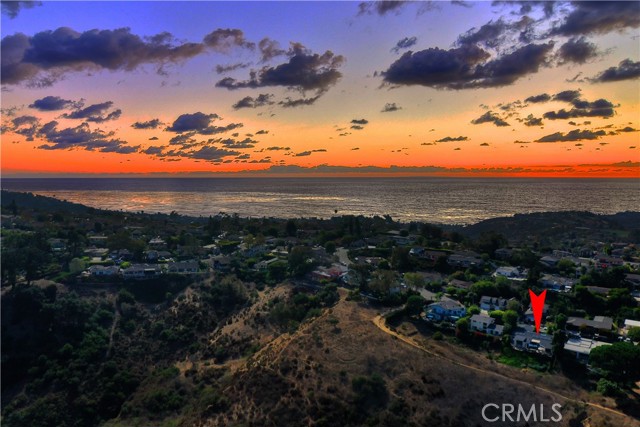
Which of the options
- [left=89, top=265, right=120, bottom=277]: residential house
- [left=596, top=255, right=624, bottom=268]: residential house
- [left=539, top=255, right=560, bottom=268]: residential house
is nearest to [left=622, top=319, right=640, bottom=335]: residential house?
[left=539, top=255, right=560, bottom=268]: residential house

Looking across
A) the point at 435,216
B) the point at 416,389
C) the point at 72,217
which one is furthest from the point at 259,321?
the point at 435,216

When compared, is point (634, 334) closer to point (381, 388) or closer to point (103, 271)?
point (381, 388)

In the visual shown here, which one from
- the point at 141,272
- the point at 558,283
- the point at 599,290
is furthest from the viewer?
the point at 141,272

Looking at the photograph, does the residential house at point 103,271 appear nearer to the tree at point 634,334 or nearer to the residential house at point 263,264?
the residential house at point 263,264

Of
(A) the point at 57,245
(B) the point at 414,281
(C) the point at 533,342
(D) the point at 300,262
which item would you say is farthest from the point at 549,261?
(A) the point at 57,245

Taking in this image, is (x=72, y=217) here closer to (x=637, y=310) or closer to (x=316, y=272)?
(x=316, y=272)

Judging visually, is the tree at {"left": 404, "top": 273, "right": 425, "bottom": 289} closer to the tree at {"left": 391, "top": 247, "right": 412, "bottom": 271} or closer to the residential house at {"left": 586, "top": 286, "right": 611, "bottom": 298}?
the tree at {"left": 391, "top": 247, "right": 412, "bottom": 271}

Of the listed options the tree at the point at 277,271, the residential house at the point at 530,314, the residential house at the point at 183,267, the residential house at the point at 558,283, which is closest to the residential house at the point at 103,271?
the residential house at the point at 183,267
